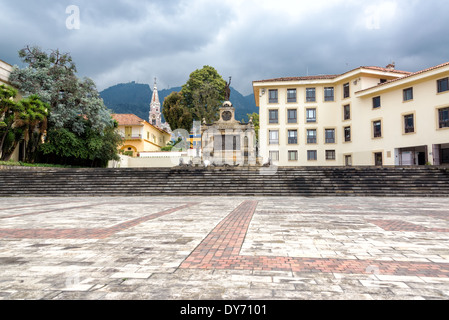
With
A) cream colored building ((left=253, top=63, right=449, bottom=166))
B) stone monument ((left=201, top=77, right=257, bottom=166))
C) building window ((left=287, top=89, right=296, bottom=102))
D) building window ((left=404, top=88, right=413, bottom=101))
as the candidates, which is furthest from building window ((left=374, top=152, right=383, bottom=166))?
stone monument ((left=201, top=77, right=257, bottom=166))

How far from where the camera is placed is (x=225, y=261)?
412 cm

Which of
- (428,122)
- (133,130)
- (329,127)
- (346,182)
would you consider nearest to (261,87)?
(329,127)

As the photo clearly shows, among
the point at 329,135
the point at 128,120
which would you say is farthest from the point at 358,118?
the point at 128,120

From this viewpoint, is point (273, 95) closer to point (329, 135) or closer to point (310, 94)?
point (310, 94)

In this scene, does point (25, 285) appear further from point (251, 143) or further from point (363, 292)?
point (251, 143)

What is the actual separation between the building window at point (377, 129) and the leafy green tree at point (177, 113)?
24008 millimetres

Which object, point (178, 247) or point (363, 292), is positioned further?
point (178, 247)

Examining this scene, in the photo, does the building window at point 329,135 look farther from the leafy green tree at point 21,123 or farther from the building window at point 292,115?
the leafy green tree at point 21,123

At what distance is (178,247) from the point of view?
16.1 feet

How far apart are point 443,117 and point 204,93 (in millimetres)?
29128

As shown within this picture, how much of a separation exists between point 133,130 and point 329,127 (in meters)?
33.0

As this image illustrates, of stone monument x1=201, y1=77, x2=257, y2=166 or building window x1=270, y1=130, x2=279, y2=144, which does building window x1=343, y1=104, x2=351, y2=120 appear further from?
stone monument x1=201, y1=77, x2=257, y2=166

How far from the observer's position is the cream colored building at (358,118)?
90.4ft
